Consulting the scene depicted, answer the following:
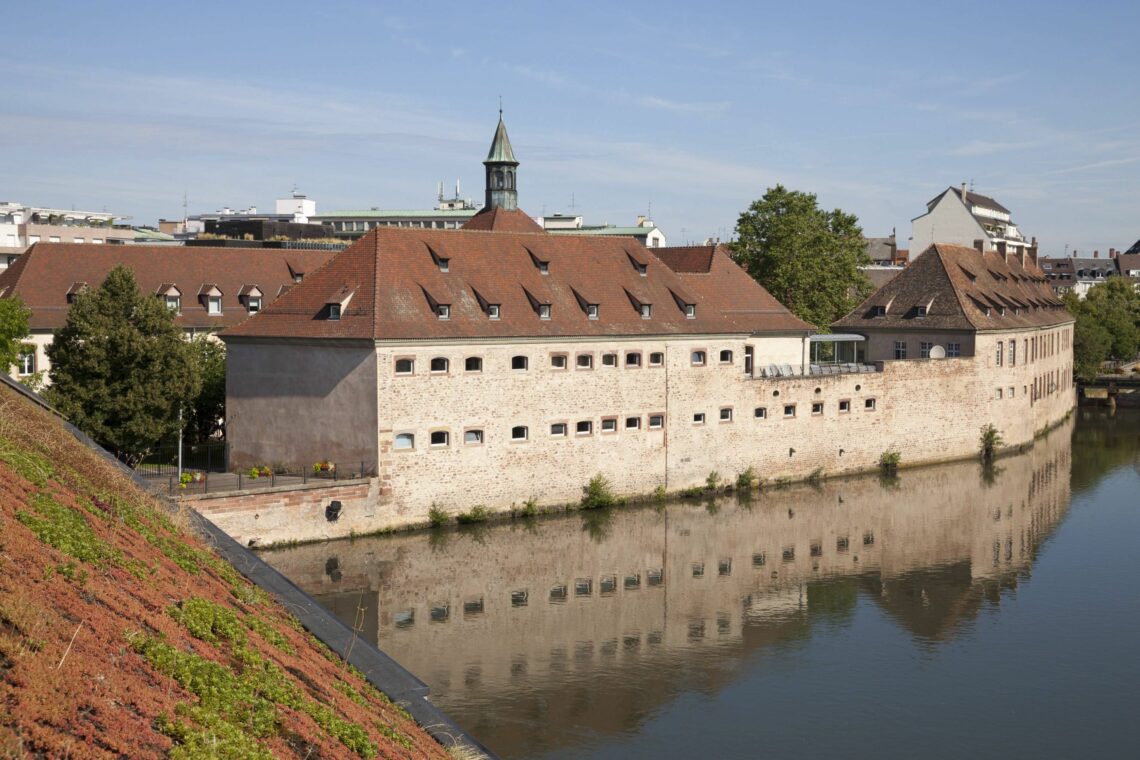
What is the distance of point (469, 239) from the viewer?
4059 cm

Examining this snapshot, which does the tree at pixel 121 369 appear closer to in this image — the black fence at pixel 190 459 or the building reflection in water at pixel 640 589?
the black fence at pixel 190 459

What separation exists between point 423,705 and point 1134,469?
4575cm

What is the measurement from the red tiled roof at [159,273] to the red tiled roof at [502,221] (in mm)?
8049

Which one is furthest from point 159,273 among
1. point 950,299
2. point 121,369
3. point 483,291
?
point 950,299

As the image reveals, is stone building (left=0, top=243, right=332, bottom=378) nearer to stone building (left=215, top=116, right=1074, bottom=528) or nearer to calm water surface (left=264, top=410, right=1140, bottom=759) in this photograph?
stone building (left=215, top=116, right=1074, bottom=528)

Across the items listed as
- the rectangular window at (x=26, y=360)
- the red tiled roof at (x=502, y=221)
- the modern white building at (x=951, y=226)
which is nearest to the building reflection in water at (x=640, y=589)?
the rectangular window at (x=26, y=360)

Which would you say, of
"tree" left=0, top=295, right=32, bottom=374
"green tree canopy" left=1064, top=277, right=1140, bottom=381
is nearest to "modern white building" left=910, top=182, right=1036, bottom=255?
"green tree canopy" left=1064, top=277, right=1140, bottom=381

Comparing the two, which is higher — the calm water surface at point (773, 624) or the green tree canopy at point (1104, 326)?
the green tree canopy at point (1104, 326)

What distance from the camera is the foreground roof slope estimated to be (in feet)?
185

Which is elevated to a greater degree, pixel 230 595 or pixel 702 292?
pixel 702 292

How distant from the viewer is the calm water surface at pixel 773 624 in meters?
22.3

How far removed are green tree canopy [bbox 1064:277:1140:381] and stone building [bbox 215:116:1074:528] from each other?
35.5m

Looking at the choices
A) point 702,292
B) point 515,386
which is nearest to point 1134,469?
point 702,292

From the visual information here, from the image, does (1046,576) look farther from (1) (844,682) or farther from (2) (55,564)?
(2) (55,564)
